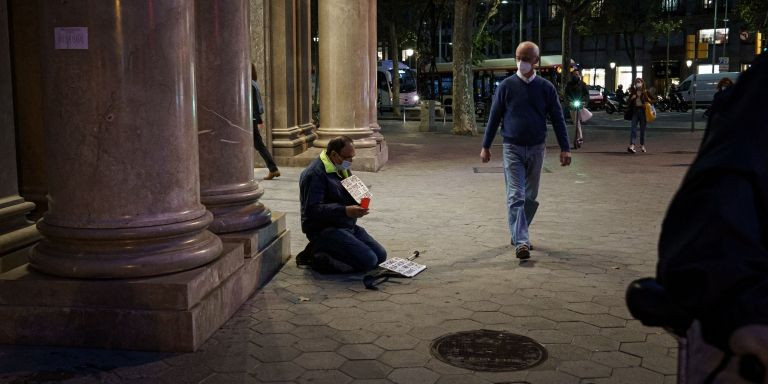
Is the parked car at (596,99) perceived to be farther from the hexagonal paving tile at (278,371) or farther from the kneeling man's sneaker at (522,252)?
the hexagonal paving tile at (278,371)

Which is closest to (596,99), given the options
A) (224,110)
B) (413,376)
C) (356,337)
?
(224,110)

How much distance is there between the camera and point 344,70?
1413cm

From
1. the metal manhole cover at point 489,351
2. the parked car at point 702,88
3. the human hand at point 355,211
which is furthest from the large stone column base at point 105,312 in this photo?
the parked car at point 702,88

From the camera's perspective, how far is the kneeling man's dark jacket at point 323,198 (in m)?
6.46

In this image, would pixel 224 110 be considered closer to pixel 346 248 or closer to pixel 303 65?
pixel 346 248

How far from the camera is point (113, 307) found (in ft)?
15.0

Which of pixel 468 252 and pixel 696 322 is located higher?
pixel 696 322

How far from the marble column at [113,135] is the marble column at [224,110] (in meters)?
1.35

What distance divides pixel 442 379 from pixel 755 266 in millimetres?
2790

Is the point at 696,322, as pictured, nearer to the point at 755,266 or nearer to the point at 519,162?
the point at 755,266

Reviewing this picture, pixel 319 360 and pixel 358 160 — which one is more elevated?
pixel 358 160

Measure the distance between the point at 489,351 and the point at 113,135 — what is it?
2.50m

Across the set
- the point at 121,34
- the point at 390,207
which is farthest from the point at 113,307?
the point at 390,207

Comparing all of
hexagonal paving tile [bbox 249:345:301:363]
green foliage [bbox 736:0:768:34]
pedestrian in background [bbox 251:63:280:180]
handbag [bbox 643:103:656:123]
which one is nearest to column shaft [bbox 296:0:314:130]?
pedestrian in background [bbox 251:63:280:180]
